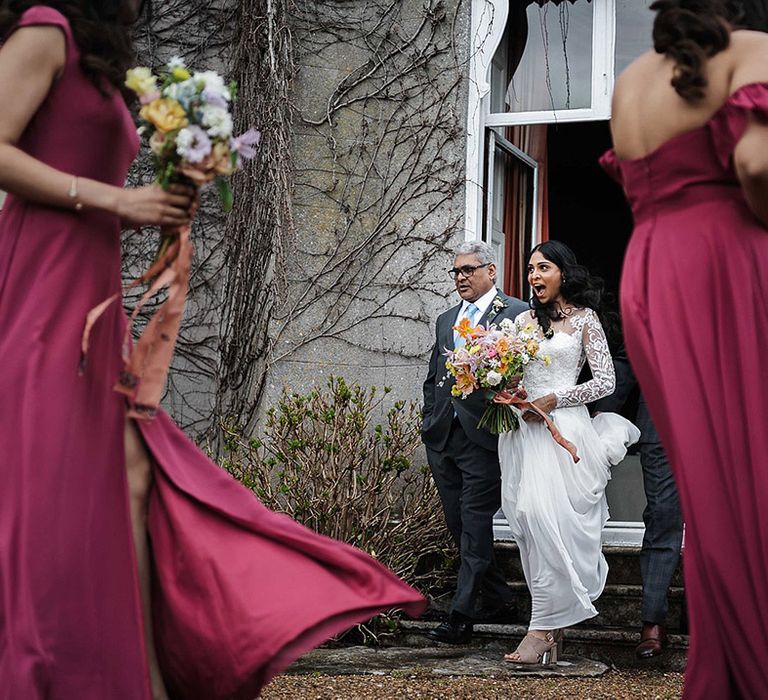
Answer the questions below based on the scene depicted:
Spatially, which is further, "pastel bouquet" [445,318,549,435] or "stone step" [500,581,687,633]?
"stone step" [500,581,687,633]

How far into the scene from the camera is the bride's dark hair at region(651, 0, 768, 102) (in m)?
3.23

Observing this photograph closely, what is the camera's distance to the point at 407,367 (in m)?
9.11

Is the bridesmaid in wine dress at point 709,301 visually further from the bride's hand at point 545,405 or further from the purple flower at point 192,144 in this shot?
the bride's hand at point 545,405

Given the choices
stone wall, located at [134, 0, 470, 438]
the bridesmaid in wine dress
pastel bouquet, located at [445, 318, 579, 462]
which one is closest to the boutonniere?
pastel bouquet, located at [445, 318, 579, 462]

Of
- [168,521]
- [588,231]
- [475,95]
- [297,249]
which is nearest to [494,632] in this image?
[297,249]

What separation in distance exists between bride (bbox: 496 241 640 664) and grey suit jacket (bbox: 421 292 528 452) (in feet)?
0.95

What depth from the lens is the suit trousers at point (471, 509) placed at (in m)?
7.53

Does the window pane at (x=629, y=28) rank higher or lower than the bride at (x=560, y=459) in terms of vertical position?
higher

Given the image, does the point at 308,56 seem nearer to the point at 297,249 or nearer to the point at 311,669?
the point at 297,249

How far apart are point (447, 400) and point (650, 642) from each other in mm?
1828

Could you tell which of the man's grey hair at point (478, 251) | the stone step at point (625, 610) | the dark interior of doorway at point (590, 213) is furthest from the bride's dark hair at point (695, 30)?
the dark interior of doorway at point (590, 213)

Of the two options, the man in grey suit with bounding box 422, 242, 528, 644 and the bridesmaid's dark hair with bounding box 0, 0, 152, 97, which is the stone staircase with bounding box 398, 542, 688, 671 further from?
the bridesmaid's dark hair with bounding box 0, 0, 152, 97

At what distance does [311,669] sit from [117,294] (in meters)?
3.68

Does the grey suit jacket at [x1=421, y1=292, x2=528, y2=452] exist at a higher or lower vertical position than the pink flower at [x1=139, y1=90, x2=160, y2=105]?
lower
